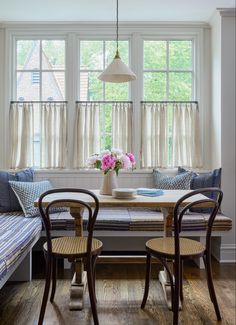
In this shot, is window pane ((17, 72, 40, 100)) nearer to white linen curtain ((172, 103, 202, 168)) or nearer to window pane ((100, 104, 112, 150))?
window pane ((100, 104, 112, 150))

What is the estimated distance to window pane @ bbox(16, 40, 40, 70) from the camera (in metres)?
4.29

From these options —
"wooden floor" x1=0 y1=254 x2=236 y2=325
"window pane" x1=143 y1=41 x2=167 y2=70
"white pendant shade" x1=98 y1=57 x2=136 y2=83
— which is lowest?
"wooden floor" x1=0 y1=254 x2=236 y2=325

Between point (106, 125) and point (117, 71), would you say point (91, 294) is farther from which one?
point (106, 125)

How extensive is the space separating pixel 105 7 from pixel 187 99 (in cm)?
147

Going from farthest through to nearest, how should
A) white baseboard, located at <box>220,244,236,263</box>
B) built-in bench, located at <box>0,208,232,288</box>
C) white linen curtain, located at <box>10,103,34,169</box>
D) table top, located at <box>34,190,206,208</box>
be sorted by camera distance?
white linen curtain, located at <box>10,103,34,169</box> < white baseboard, located at <box>220,244,236,263</box> < built-in bench, located at <box>0,208,232,288</box> < table top, located at <box>34,190,206,208</box>

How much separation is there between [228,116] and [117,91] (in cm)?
138

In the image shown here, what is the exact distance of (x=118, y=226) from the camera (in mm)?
3432

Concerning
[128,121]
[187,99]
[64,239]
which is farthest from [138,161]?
[64,239]

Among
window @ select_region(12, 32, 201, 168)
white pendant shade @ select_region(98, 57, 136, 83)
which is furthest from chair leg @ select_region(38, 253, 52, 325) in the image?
window @ select_region(12, 32, 201, 168)

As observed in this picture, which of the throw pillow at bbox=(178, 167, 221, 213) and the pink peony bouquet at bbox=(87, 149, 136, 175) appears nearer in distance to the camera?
the pink peony bouquet at bbox=(87, 149, 136, 175)

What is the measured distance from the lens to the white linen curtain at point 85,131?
423 centimetres

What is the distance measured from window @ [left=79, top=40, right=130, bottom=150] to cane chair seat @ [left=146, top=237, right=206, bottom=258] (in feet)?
6.34

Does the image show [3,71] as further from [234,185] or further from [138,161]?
[234,185]

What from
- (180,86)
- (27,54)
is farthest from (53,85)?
(180,86)
